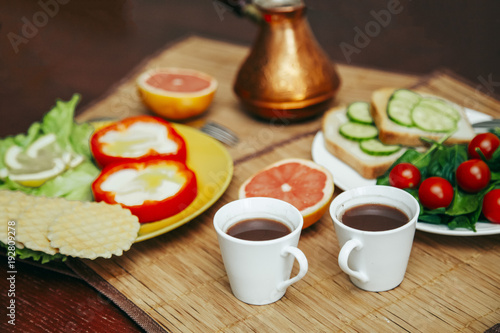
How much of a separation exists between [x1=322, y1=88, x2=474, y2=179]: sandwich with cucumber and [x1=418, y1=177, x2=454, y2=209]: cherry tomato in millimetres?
300

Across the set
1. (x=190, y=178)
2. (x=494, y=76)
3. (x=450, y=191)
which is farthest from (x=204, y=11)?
(x=450, y=191)

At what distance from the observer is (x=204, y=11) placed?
Result: 450 centimetres

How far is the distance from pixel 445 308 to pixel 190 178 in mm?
831

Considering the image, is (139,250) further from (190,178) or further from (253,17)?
(253,17)

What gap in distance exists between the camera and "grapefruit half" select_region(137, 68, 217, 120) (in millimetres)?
2254

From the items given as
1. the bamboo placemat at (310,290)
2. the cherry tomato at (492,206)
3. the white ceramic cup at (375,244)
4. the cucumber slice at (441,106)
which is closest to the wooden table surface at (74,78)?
the bamboo placemat at (310,290)

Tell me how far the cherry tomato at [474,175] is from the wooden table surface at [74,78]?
987mm

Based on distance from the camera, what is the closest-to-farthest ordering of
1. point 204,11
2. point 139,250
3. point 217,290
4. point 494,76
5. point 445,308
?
point 445,308 < point 217,290 < point 139,250 < point 494,76 < point 204,11

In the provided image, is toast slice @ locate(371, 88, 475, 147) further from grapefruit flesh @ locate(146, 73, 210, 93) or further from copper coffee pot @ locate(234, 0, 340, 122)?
grapefruit flesh @ locate(146, 73, 210, 93)

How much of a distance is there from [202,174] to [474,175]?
2.90ft

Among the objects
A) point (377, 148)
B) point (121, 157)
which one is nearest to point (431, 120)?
point (377, 148)

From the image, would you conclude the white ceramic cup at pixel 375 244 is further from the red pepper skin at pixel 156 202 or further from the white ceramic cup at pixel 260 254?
the red pepper skin at pixel 156 202

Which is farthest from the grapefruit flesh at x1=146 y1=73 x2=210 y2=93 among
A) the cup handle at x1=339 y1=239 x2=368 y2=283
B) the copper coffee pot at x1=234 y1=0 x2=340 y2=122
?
the cup handle at x1=339 y1=239 x2=368 y2=283

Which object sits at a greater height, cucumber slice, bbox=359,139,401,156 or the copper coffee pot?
the copper coffee pot
